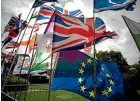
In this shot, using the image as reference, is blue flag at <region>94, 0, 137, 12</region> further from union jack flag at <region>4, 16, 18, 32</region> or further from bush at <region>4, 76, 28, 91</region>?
union jack flag at <region>4, 16, 18, 32</region>

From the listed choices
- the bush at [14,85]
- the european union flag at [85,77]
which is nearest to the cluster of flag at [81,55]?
the european union flag at [85,77]

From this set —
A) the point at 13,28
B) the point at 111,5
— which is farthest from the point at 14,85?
the point at 111,5

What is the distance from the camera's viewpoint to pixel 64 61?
384 inches

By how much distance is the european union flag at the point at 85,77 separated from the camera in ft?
30.9

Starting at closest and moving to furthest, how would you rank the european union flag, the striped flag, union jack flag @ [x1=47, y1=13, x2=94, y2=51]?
the striped flag < union jack flag @ [x1=47, y1=13, x2=94, y2=51] < the european union flag

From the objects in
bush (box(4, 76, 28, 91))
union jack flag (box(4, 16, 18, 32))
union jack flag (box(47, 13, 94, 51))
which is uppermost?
union jack flag (box(4, 16, 18, 32))

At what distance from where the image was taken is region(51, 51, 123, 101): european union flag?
9.41 metres

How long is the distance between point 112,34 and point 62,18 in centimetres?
213

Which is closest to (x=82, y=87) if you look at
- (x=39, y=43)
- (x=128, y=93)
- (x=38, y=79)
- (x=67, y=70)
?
(x=67, y=70)

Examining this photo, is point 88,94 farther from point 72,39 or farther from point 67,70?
point 72,39

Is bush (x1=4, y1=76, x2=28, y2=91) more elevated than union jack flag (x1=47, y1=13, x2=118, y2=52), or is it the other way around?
union jack flag (x1=47, y1=13, x2=118, y2=52)

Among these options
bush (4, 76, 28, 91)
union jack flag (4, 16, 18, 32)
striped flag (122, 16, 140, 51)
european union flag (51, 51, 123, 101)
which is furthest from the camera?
union jack flag (4, 16, 18, 32)

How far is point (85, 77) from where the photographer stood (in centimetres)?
976

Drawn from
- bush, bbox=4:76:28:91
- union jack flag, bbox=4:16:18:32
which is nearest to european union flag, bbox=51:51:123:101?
bush, bbox=4:76:28:91
